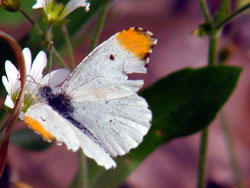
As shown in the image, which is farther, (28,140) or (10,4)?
(28,140)

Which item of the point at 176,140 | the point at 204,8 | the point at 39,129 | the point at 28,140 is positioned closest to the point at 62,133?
the point at 39,129

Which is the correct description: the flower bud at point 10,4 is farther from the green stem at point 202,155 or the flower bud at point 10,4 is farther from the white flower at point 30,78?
the green stem at point 202,155

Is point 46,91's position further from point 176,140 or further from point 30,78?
point 176,140

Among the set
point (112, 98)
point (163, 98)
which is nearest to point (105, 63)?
point (112, 98)

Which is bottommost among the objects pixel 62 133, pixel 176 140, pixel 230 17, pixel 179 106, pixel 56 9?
pixel 176 140

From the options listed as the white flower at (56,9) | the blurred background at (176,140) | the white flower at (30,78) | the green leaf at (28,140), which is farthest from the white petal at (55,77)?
the blurred background at (176,140)

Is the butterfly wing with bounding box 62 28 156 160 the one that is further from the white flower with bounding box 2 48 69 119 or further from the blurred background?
the blurred background

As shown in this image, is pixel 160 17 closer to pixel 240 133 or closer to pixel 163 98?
pixel 240 133
